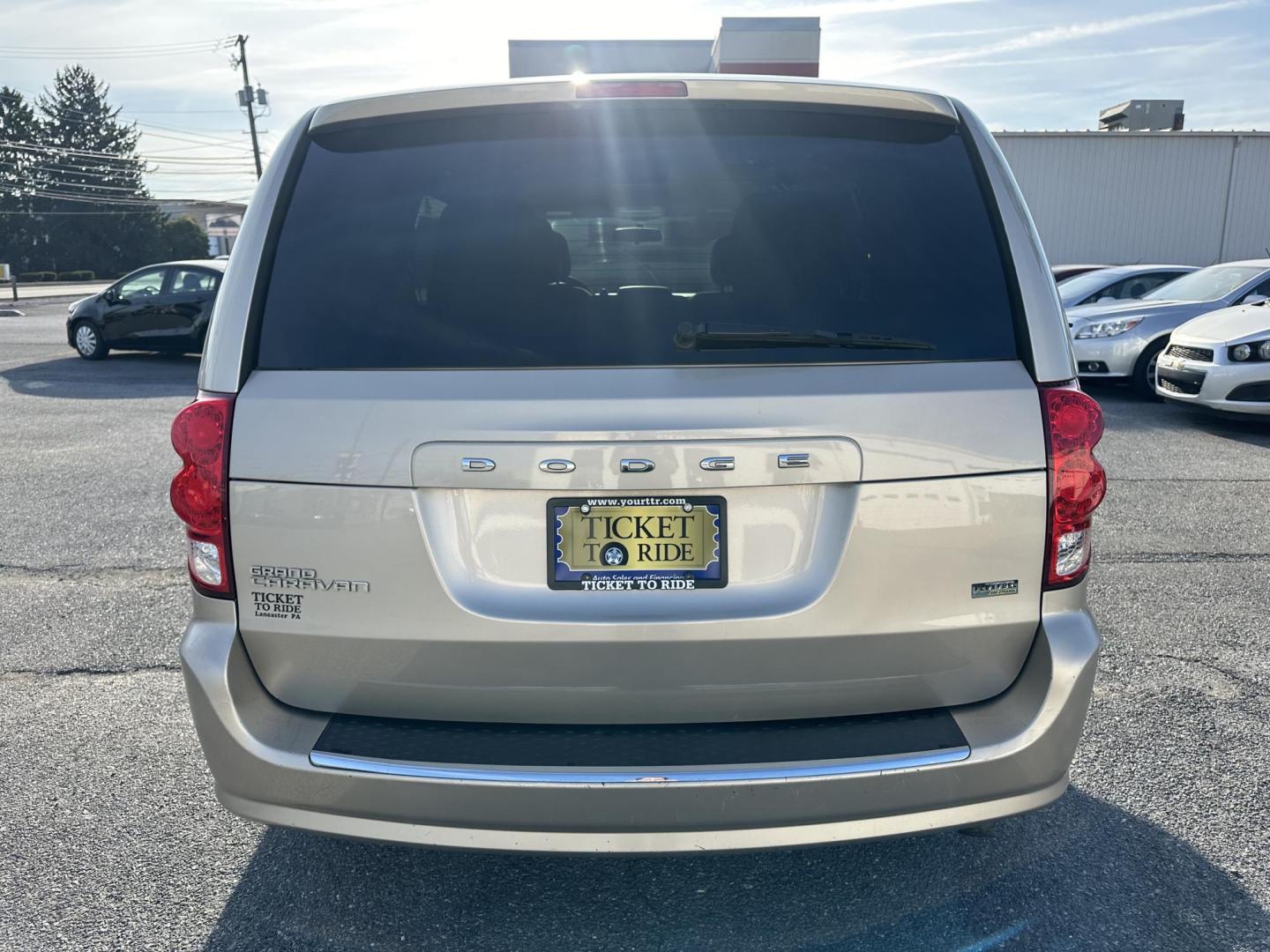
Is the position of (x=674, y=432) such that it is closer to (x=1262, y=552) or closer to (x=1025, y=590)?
(x=1025, y=590)

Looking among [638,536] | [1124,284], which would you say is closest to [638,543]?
[638,536]

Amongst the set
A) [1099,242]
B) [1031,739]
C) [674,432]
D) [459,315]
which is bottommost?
[1099,242]

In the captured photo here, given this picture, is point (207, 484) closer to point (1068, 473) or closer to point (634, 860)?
point (634, 860)

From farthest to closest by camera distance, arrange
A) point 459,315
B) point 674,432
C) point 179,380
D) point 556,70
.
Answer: point 556,70 → point 179,380 → point 459,315 → point 674,432

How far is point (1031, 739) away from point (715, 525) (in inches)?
32.1

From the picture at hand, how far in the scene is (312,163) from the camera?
7.85 feet

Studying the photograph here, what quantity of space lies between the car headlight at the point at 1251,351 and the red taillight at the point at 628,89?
325 inches

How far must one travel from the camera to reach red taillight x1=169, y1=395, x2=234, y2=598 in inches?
85.8

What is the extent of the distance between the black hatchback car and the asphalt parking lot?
11.2 metres

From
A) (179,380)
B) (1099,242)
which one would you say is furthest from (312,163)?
(1099,242)

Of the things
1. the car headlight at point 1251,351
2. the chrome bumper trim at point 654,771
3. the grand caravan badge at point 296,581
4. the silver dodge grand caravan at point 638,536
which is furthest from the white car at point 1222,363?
the grand caravan badge at point 296,581

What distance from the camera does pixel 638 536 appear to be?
2.11m

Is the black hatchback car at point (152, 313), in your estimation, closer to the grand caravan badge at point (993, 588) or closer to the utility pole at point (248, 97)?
the grand caravan badge at point (993, 588)

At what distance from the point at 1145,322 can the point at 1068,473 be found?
1006 cm
